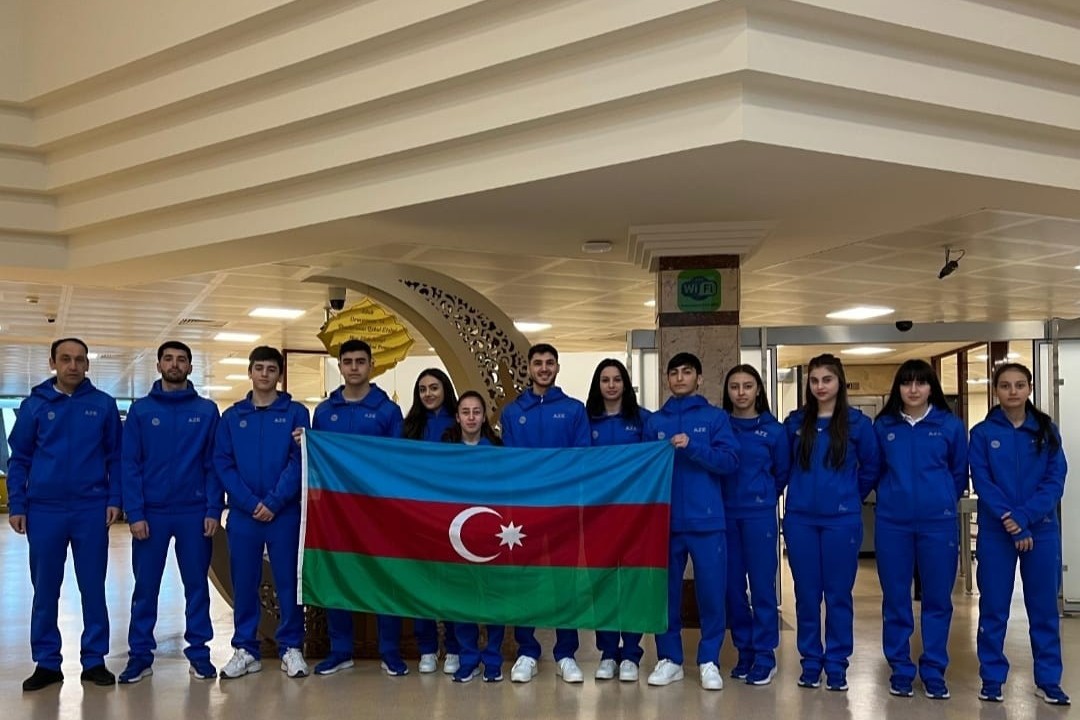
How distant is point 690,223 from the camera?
6.45 m

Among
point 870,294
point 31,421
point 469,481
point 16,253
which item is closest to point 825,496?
point 469,481

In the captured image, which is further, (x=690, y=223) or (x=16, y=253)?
(x=16, y=253)

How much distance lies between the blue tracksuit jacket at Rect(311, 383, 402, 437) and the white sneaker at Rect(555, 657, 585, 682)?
1.46 metres

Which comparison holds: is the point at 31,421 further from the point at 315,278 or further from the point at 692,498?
the point at 692,498

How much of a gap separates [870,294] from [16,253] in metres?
8.02

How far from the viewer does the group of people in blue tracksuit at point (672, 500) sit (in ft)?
16.3

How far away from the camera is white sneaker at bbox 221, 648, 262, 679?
5.36 meters

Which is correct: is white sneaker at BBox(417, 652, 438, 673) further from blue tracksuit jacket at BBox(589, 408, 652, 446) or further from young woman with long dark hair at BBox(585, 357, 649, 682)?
blue tracksuit jacket at BBox(589, 408, 652, 446)

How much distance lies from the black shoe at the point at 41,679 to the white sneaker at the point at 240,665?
82 cm

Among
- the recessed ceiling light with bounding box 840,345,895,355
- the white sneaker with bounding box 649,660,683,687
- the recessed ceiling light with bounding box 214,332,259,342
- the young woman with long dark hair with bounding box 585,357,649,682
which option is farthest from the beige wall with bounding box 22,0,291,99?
the recessed ceiling light with bounding box 840,345,895,355

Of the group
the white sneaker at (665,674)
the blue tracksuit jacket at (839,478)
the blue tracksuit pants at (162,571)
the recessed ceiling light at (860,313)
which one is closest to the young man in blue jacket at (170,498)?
the blue tracksuit pants at (162,571)

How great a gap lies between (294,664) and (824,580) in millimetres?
2671

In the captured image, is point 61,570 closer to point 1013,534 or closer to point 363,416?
point 363,416

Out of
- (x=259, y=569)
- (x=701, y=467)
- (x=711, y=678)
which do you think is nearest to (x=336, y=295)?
(x=259, y=569)
